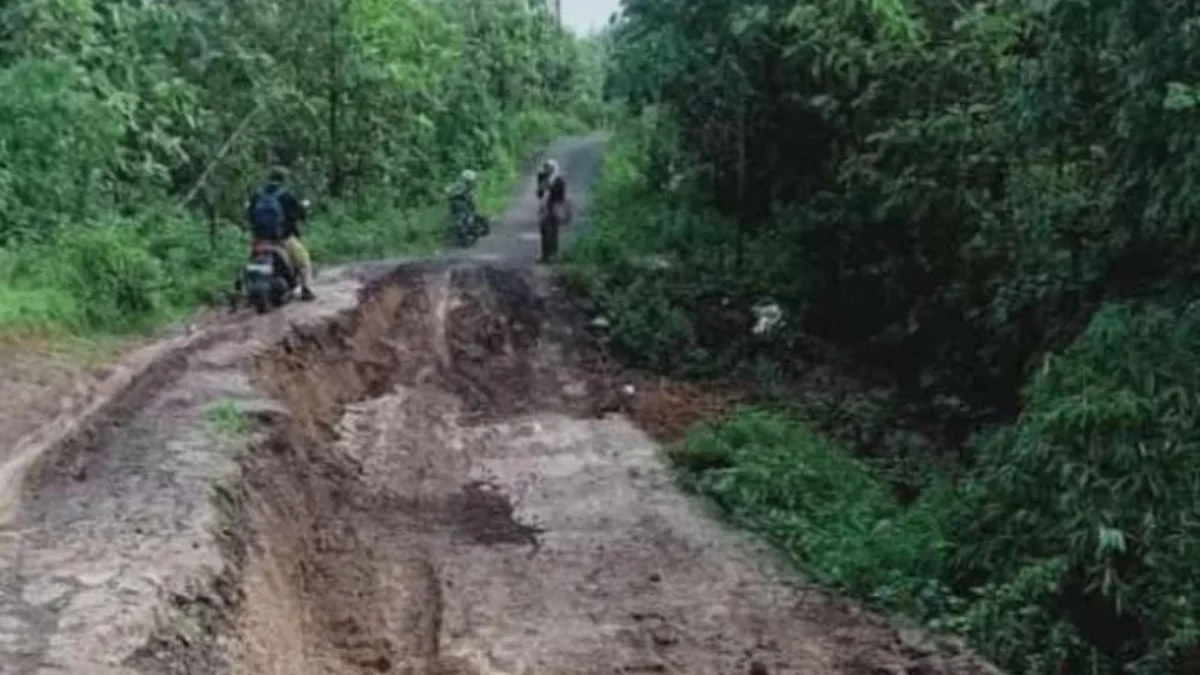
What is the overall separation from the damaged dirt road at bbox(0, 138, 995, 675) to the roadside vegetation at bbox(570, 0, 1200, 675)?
0.79 m

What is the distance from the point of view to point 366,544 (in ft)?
35.7

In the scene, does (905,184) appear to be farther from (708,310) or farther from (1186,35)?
(1186,35)

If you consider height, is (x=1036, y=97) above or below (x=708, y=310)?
above

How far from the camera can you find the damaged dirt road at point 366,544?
27.0 ft

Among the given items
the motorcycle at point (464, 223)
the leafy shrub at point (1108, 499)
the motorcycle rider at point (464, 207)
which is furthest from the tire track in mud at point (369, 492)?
the motorcycle rider at point (464, 207)

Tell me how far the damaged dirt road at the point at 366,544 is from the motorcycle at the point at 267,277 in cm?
107

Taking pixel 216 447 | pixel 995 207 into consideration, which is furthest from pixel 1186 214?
pixel 216 447

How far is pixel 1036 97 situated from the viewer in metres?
11.6

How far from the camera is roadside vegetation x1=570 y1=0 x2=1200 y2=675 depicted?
9133 millimetres

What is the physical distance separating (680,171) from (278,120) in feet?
22.2

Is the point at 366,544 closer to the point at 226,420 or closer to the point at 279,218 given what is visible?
the point at 226,420

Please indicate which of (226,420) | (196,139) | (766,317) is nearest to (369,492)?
(226,420)

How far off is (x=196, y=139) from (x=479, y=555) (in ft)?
47.7

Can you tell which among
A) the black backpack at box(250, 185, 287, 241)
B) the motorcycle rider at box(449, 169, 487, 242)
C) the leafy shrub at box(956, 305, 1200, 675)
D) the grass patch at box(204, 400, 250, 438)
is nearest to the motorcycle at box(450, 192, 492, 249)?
the motorcycle rider at box(449, 169, 487, 242)
